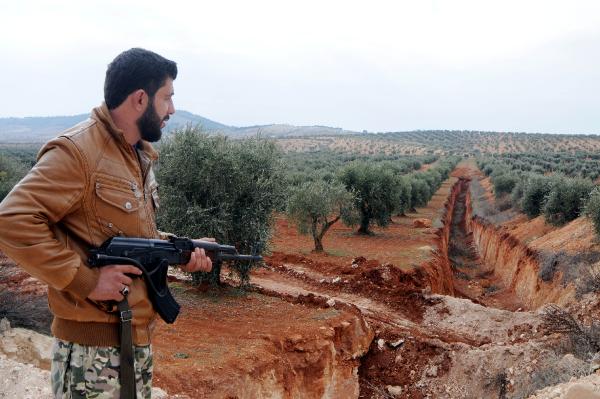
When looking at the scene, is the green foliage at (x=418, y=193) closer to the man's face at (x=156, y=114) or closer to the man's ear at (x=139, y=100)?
the man's face at (x=156, y=114)

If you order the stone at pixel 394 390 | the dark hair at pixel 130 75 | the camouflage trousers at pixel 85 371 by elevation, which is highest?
the dark hair at pixel 130 75

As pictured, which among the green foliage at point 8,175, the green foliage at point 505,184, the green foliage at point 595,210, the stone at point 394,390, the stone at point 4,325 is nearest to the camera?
the stone at point 4,325

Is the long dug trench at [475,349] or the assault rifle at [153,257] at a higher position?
the assault rifle at [153,257]

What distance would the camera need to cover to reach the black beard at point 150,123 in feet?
10.3

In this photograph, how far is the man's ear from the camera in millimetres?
3084

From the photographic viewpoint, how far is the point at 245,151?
13.1 m

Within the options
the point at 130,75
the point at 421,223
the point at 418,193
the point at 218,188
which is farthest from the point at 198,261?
the point at 418,193

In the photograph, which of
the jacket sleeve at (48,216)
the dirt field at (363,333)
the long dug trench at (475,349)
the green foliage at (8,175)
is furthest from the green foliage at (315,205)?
the jacket sleeve at (48,216)

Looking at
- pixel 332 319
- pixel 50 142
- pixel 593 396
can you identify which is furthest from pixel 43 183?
pixel 332 319

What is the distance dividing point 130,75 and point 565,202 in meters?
28.2

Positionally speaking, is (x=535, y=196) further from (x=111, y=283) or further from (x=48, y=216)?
(x=48, y=216)

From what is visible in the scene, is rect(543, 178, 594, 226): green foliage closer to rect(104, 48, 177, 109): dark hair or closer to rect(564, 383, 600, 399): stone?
rect(564, 383, 600, 399): stone

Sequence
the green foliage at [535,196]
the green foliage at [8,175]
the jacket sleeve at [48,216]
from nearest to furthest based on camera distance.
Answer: the jacket sleeve at [48,216]
the green foliage at [8,175]
the green foliage at [535,196]

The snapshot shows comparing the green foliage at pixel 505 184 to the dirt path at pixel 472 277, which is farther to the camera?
the green foliage at pixel 505 184
